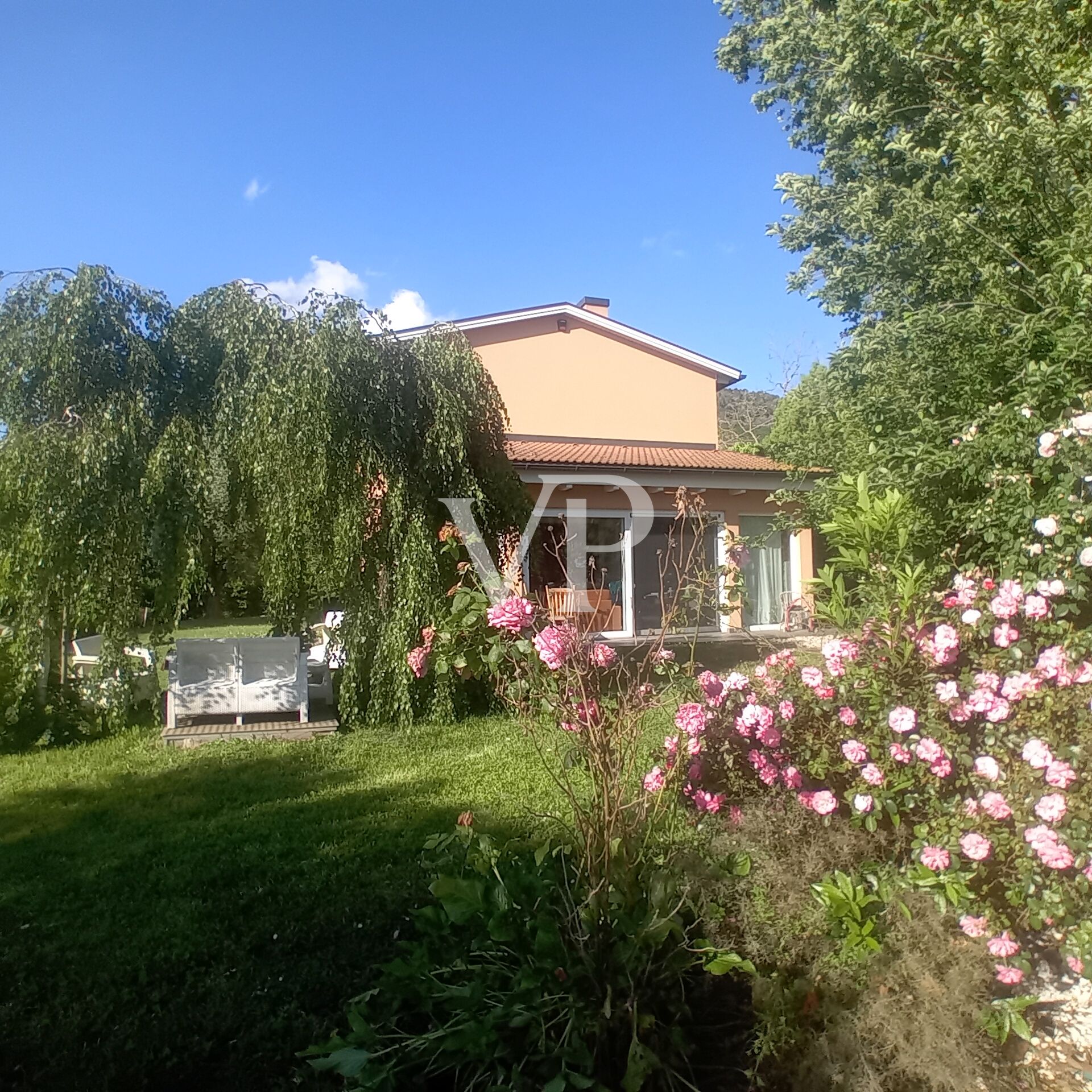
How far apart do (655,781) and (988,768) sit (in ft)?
3.75

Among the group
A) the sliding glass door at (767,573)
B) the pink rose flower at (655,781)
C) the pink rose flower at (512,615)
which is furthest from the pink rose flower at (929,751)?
the sliding glass door at (767,573)

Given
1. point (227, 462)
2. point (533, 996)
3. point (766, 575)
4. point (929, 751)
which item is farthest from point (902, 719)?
point (766, 575)

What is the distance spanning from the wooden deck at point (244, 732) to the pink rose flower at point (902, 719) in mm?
6183

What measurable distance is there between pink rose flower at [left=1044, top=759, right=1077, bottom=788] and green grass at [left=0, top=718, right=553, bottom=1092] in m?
2.62

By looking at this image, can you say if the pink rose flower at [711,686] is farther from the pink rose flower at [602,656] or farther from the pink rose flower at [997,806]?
the pink rose flower at [997,806]

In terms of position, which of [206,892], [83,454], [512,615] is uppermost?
[83,454]

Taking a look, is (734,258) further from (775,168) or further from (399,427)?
(399,427)

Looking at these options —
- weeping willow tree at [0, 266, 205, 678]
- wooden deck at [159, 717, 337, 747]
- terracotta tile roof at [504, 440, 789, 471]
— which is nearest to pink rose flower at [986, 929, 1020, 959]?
wooden deck at [159, 717, 337, 747]

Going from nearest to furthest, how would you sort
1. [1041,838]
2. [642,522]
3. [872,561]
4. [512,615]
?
[1041,838] → [512,615] → [872,561] → [642,522]

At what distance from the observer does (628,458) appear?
584 inches

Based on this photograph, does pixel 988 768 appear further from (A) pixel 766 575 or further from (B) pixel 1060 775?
(A) pixel 766 575

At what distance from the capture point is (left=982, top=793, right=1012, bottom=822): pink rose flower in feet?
8.93

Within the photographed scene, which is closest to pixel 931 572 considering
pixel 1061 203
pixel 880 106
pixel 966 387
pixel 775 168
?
pixel 966 387

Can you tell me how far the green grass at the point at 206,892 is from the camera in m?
2.87
